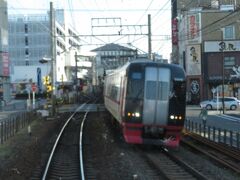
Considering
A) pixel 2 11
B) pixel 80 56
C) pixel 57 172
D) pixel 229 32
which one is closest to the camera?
pixel 57 172

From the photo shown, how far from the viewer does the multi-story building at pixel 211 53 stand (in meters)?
69.4

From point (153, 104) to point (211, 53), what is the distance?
1977 inches

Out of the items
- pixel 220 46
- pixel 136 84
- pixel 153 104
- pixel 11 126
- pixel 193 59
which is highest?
pixel 220 46

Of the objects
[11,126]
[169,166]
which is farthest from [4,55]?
[169,166]

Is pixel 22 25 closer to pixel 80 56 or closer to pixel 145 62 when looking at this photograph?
pixel 80 56

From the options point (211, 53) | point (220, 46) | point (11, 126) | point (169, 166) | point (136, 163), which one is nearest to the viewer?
point (169, 166)

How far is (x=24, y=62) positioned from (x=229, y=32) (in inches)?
3578

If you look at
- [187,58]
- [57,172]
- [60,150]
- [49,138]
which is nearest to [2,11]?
[187,58]

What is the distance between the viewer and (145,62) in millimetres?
21438

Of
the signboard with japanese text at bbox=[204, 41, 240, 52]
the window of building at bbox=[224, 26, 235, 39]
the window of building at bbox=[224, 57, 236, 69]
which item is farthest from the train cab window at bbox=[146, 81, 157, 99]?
the window of building at bbox=[224, 26, 235, 39]

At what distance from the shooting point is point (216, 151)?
69.6 feet

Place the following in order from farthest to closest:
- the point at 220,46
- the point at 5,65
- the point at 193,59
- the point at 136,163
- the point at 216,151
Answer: the point at 5,65 < the point at 193,59 < the point at 220,46 < the point at 216,151 < the point at 136,163

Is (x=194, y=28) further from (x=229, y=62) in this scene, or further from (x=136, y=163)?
(x=136, y=163)

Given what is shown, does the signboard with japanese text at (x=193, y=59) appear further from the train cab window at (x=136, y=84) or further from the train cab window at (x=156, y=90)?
the train cab window at (x=136, y=84)
